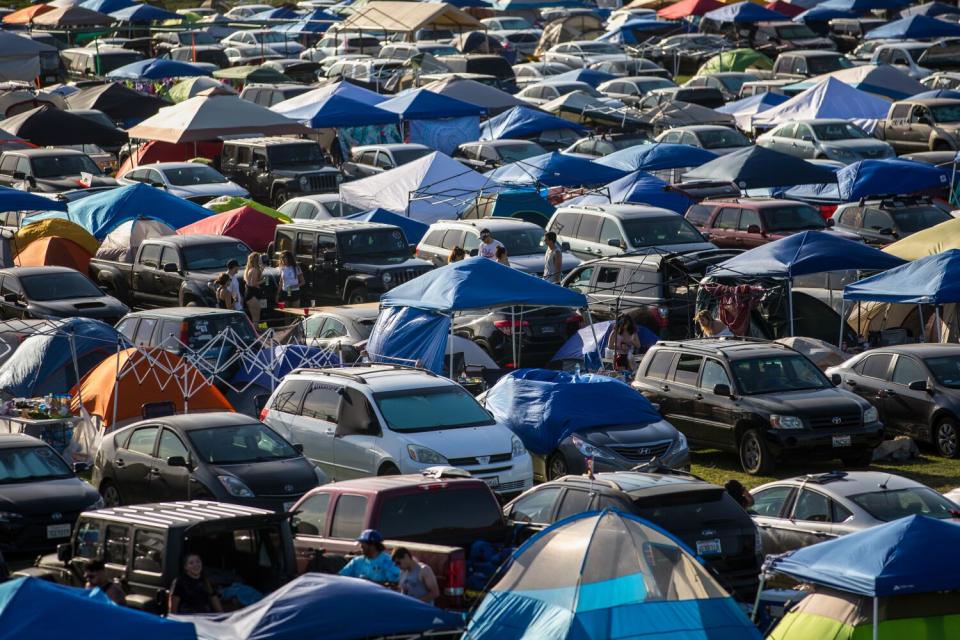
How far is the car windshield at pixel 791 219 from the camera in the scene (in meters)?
30.6

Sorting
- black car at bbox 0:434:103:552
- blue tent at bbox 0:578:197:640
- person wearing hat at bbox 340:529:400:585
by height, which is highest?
blue tent at bbox 0:578:197:640

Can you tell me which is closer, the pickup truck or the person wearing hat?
the person wearing hat

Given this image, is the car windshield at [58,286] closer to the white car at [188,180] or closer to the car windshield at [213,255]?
the car windshield at [213,255]

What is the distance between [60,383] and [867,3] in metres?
45.6

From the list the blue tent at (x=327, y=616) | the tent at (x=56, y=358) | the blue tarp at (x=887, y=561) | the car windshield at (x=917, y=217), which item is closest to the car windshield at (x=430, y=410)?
the tent at (x=56, y=358)

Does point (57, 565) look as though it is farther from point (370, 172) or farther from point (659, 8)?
point (659, 8)

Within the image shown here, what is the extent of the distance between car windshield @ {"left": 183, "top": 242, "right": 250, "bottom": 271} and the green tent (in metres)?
30.6

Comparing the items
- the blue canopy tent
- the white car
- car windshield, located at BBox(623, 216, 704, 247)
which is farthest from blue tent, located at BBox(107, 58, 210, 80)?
the blue canopy tent

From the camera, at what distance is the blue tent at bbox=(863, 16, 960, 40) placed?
2185 inches

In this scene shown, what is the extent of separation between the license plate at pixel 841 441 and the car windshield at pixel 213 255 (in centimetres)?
1241

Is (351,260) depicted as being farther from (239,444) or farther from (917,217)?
(239,444)

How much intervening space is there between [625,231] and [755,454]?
920cm

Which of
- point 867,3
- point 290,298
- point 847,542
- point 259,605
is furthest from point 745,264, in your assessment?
point 867,3

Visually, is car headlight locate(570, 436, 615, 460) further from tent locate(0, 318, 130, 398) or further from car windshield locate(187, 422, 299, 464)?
tent locate(0, 318, 130, 398)
